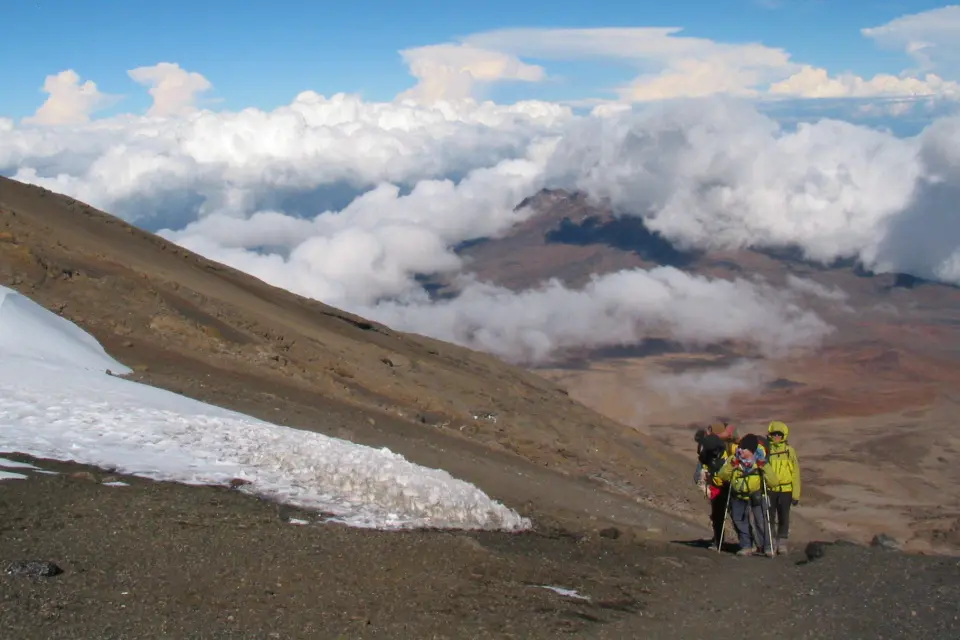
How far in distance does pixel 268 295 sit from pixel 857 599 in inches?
1342

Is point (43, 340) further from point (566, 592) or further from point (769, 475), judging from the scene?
point (769, 475)

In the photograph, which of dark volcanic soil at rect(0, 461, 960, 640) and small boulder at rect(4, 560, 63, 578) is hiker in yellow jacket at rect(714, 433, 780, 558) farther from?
small boulder at rect(4, 560, 63, 578)

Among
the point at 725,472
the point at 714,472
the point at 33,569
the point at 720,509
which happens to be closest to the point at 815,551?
the point at 720,509

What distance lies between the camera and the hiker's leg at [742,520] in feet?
46.2

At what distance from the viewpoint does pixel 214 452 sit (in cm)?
1404

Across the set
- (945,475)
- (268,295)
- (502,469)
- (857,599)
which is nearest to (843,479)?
(945,475)

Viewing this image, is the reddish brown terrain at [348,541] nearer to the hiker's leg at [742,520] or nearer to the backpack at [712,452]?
the hiker's leg at [742,520]

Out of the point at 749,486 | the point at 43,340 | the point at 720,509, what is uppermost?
the point at 43,340

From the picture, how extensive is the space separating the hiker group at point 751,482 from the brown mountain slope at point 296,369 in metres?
3.69

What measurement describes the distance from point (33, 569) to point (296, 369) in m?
18.5

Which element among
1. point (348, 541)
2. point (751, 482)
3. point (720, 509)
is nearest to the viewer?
point (348, 541)

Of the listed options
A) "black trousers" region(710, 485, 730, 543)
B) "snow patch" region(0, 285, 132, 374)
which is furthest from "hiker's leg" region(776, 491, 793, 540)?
"snow patch" region(0, 285, 132, 374)

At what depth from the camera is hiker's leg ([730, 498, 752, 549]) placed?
14078 mm

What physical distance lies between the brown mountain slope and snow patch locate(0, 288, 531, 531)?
2.91m
